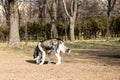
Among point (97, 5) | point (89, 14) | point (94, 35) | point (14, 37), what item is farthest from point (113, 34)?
point (97, 5)

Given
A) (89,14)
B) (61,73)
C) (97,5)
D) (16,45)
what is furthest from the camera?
(97,5)

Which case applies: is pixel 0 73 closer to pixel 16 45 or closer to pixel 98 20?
pixel 16 45

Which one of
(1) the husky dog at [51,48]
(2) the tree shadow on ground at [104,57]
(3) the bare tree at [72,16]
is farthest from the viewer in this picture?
(3) the bare tree at [72,16]

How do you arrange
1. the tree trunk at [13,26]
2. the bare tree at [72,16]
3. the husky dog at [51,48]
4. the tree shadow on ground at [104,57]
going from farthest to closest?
the bare tree at [72,16] → the tree trunk at [13,26] → the tree shadow on ground at [104,57] → the husky dog at [51,48]

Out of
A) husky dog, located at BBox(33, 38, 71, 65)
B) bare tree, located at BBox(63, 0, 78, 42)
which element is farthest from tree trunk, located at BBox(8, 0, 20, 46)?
husky dog, located at BBox(33, 38, 71, 65)

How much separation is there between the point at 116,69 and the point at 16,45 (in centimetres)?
1623

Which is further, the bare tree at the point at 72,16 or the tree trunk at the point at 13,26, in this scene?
the bare tree at the point at 72,16

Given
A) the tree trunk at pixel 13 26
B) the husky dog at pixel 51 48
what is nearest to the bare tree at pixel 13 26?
the tree trunk at pixel 13 26

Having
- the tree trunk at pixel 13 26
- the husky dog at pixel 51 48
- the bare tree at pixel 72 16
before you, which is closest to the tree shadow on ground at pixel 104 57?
the husky dog at pixel 51 48

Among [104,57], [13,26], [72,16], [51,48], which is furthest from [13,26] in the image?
[51,48]

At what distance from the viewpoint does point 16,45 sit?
2867 centimetres

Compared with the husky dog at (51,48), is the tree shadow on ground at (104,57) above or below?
below

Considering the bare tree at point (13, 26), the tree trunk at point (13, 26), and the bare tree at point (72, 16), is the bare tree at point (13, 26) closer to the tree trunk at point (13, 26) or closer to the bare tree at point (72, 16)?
the tree trunk at point (13, 26)

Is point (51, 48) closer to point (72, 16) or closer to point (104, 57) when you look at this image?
point (104, 57)
